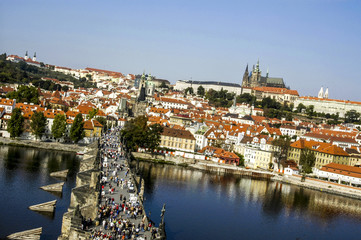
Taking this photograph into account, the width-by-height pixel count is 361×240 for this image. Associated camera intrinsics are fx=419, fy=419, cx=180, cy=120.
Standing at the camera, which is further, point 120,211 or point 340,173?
point 340,173

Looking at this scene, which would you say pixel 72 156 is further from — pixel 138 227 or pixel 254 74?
pixel 254 74

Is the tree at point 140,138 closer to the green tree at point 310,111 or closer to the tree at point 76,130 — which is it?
the tree at point 76,130

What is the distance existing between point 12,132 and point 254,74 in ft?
389

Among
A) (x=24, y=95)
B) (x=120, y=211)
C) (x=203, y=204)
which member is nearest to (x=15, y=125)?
(x=24, y=95)

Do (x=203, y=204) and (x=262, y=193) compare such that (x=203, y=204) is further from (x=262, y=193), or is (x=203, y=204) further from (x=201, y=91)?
(x=201, y=91)

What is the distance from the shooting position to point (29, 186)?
3056 cm

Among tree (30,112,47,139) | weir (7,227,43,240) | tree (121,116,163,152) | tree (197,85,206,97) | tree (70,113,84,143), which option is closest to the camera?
weir (7,227,43,240)

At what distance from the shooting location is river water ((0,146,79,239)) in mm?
23203

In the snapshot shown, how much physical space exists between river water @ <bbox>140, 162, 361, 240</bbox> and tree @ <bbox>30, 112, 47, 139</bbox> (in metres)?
13.2

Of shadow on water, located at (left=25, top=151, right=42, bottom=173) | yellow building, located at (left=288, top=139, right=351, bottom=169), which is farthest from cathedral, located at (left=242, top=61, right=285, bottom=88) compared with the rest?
shadow on water, located at (left=25, top=151, right=42, bottom=173)

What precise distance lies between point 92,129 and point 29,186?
25.4 metres

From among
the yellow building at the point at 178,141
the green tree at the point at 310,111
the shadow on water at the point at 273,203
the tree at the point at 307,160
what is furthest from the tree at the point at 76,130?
the green tree at the point at 310,111

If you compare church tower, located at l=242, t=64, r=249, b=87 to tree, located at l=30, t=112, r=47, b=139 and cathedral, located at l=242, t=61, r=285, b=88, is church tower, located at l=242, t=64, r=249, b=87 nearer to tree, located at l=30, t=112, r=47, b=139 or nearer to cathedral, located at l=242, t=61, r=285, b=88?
cathedral, located at l=242, t=61, r=285, b=88

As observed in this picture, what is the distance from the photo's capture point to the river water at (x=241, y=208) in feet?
94.9
